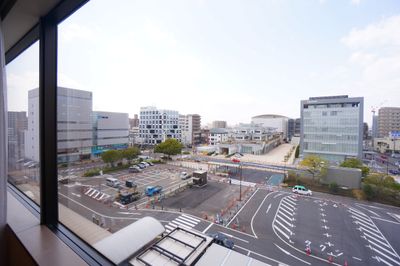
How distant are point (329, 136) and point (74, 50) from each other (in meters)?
2.12

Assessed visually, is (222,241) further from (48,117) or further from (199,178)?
(199,178)

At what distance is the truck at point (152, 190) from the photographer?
2.81 meters

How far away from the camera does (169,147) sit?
10.7 ft

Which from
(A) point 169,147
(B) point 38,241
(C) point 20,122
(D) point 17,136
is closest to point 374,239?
(B) point 38,241

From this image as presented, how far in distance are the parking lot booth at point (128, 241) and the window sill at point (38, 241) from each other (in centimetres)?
10

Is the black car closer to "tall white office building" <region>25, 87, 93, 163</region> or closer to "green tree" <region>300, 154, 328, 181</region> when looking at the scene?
"tall white office building" <region>25, 87, 93, 163</region>

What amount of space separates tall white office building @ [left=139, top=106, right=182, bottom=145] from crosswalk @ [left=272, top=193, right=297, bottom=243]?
1880 mm

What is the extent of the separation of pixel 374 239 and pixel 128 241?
1907mm

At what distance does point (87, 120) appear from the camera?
141cm

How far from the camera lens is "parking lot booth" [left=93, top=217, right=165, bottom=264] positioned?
711 mm

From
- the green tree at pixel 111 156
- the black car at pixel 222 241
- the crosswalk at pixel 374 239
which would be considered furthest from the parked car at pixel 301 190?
the green tree at pixel 111 156

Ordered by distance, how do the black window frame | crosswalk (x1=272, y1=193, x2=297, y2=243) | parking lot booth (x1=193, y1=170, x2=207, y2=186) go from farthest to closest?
parking lot booth (x1=193, y1=170, x2=207, y2=186)
crosswalk (x1=272, y1=193, x2=297, y2=243)
the black window frame

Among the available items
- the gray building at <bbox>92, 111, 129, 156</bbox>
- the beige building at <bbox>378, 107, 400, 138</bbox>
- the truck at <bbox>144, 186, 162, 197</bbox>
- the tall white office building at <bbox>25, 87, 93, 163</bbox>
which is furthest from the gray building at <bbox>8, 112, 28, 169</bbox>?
the beige building at <bbox>378, 107, 400, 138</bbox>

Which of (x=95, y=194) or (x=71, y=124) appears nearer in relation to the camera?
(x=71, y=124)
